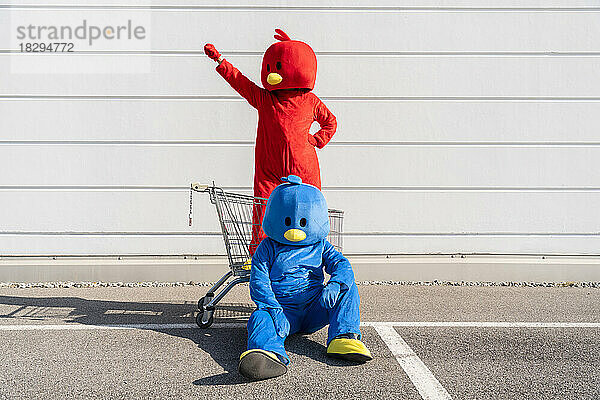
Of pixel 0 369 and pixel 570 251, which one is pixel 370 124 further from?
pixel 0 369

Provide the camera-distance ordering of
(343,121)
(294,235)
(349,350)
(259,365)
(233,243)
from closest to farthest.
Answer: (259,365) → (349,350) → (294,235) → (233,243) → (343,121)

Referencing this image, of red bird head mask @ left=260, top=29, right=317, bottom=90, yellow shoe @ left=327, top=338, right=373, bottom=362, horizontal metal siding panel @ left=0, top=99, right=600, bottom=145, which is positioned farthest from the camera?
horizontal metal siding panel @ left=0, top=99, right=600, bottom=145

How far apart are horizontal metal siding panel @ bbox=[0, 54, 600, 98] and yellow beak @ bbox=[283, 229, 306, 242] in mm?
2788

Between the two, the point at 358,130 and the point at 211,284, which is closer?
the point at 211,284

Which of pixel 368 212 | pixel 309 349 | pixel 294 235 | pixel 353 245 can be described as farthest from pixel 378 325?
pixel 368 212

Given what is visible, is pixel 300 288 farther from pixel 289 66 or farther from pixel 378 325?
pixel 289 66

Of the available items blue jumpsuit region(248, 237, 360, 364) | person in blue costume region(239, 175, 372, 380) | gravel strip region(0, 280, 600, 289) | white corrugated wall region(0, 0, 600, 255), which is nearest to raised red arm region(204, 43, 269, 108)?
person in blue costume region(239, 175, 372, 380)

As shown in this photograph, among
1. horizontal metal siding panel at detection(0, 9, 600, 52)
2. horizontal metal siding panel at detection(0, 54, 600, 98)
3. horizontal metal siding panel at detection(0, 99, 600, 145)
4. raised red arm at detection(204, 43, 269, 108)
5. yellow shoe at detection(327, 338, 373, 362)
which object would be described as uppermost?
horizontal metal siding panel at detection(0, 9, 600, 52)

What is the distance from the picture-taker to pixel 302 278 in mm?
3576

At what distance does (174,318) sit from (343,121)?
271cm

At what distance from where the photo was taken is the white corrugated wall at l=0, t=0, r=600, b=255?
5848mm

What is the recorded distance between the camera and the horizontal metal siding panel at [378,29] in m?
5.92

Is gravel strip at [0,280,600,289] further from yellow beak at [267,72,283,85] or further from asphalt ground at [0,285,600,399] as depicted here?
yellow beak at [267,72,283,85]

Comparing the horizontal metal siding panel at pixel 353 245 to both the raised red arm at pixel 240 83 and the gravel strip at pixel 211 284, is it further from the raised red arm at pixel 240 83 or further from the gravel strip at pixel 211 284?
the raised red arm at pixel 240 83
